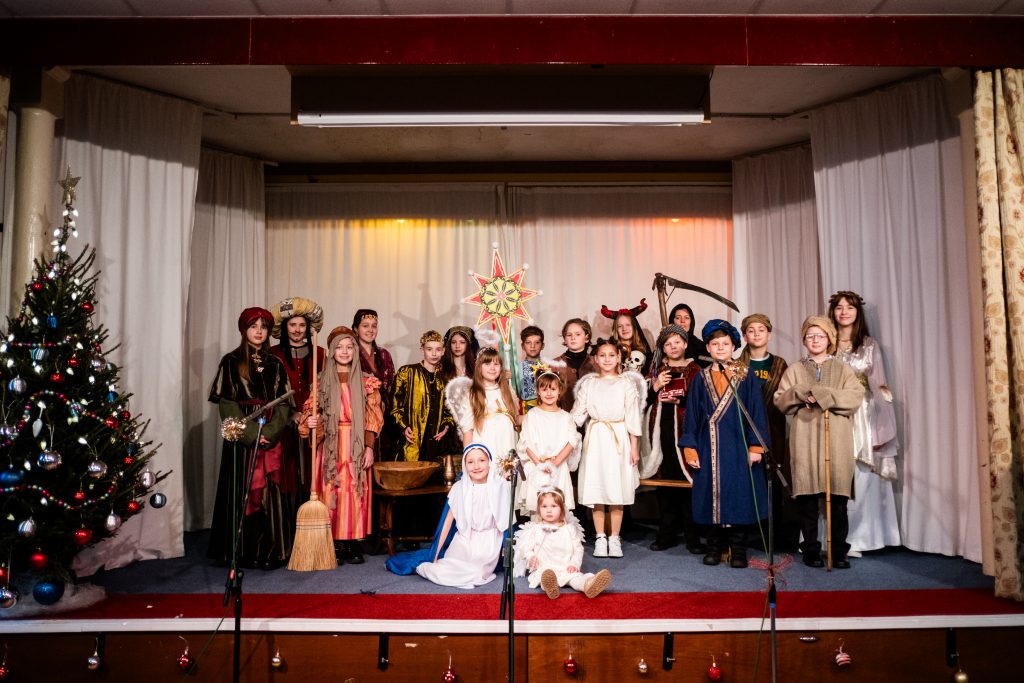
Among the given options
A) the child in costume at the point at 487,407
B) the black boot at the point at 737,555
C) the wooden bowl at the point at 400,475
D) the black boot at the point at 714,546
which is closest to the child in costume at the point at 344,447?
the wooden bowl at the point at 400,475

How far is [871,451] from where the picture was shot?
5332 millimetres

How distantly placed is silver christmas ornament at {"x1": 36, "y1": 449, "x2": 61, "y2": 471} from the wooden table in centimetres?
204

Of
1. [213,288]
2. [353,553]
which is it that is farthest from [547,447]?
[213,288]

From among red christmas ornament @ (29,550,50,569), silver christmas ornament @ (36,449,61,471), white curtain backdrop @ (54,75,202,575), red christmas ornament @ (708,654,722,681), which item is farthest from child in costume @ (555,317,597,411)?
red christmas ornament @ (29,550,50,569)

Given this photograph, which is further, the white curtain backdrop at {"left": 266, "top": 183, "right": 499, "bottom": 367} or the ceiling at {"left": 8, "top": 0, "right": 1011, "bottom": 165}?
the white curtain backdrop at {"left": 266, "top": 183, "right": 499, "bottom": 367}

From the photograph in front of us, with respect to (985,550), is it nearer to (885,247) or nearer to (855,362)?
(855,362)

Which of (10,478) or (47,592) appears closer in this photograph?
(10,478)

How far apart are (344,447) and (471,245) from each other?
316cm

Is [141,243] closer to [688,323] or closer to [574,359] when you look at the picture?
[574,359]

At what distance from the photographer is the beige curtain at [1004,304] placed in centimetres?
428

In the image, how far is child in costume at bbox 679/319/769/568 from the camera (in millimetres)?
4938

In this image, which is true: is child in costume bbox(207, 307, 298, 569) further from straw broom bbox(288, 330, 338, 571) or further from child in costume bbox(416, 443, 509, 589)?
child in costume bbox(416, 443, 509, 589)

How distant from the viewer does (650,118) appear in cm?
494

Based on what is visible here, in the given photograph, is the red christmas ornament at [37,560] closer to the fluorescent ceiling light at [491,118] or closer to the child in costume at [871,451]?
the fluorescent ceiling light at [491,118]
